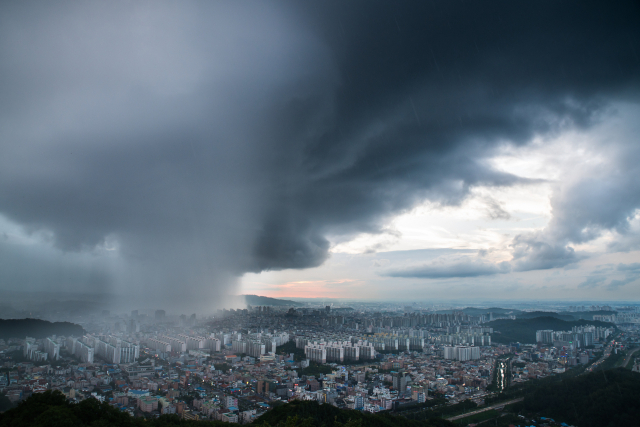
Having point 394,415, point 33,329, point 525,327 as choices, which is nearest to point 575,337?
point 525,327

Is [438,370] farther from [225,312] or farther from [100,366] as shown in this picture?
[225,312]

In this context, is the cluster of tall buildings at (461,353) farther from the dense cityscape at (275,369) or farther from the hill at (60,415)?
the hill at (60,415)

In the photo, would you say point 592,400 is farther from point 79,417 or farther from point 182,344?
point 182,344

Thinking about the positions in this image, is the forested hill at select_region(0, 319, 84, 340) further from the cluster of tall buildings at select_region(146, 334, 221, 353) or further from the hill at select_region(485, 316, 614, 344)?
the hill at select_region(485, 316, 614, 344)

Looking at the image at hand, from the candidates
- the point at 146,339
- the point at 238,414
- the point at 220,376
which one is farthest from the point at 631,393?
the point at 146,339

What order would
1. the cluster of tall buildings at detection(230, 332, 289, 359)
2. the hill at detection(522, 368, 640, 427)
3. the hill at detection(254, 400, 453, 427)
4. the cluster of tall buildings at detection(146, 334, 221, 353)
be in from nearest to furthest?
the hill at detection(254, 400, 453, 427), the hill at detection(522, 368, 640, 427), the cluster of tall buildings at detection(146, 334, 221, 353), the cluster of tall buildings at detection(230, 332, 289, 359)

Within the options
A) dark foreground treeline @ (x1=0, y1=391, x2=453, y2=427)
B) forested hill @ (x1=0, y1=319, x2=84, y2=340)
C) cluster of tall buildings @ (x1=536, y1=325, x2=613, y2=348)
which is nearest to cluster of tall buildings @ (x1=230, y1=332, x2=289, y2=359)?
forested hill @ (x1=0, y1=319, x2=84, y2=340)
